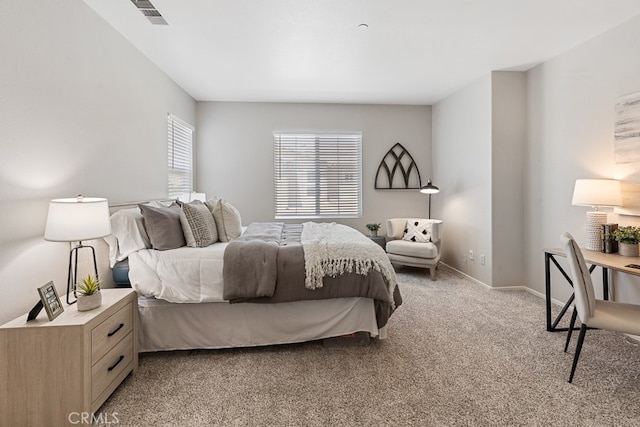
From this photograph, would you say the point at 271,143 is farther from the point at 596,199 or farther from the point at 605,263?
Result: the point at 605,263

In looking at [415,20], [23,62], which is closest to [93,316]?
[23,62]

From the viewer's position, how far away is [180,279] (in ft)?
7.32

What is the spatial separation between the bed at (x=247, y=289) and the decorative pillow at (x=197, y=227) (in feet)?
0.37

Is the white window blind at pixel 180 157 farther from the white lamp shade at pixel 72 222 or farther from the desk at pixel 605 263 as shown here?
the desk at pixel 605 263

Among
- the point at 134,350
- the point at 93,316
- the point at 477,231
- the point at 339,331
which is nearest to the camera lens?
the point at 93,316

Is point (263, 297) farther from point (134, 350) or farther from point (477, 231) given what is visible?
point (477, 231)

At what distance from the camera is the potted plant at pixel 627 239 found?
7.80 ft

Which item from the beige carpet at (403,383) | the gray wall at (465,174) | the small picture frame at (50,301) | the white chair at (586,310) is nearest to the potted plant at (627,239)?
the white chair at (586,310)

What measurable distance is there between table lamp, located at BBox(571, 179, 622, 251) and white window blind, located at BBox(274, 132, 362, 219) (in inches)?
118

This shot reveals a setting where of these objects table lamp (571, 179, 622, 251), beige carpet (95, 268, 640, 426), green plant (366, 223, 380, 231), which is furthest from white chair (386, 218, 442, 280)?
table lamp (571, 179, 622, 251)

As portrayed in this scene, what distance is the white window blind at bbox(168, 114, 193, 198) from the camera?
3932mm

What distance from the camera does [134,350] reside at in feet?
6.78

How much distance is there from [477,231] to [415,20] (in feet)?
8.81

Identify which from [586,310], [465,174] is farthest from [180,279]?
[465,174]
